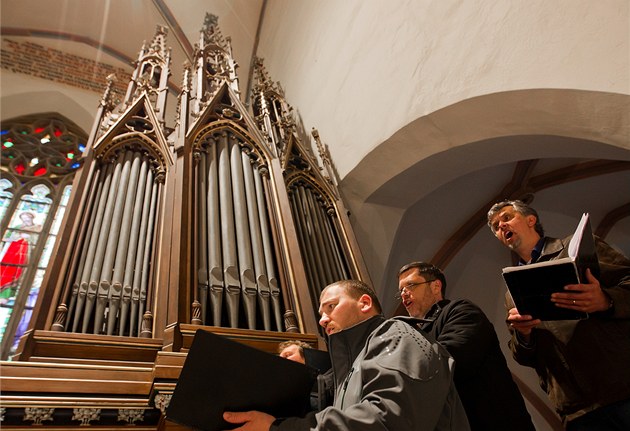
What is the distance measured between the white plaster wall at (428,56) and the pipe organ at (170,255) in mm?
683

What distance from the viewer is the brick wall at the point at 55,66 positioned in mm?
8508

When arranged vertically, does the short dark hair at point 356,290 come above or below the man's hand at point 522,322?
above

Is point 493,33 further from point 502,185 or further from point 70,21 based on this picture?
point 70,21

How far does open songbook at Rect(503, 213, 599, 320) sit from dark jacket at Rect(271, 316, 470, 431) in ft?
1.66

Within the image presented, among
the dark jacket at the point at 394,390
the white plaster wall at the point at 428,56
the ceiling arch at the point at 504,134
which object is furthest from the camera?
the ceiling arch at the point at 504,134

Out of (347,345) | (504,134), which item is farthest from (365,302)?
(504,134)

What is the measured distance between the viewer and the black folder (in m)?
1.42

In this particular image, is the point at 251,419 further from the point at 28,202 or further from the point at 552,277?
the point at 28,202

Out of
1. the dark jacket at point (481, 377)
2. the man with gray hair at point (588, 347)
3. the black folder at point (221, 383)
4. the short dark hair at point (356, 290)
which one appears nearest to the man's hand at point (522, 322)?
the man with gray hair at point (588, 347)

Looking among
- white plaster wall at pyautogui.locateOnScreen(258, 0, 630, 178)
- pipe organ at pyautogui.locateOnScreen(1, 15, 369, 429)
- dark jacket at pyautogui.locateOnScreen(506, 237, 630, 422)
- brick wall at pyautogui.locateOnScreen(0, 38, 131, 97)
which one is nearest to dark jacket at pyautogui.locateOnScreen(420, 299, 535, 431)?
dark jacket at pyautogui.locateOnScreen(506, 237, 630, 422)

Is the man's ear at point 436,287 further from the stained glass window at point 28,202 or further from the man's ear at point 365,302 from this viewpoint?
the stained glass window at point 28,202

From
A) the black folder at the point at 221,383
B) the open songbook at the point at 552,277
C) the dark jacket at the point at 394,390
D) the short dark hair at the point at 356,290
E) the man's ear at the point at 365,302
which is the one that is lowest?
the dark jacket at the point at 394,390

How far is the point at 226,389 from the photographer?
56.8 inches

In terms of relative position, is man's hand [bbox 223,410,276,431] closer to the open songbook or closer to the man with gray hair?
the open songbook
